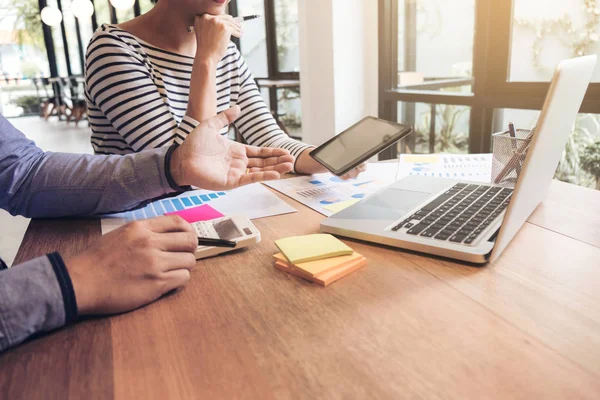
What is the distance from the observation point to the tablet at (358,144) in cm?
88

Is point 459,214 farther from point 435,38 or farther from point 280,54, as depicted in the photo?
point 280,54

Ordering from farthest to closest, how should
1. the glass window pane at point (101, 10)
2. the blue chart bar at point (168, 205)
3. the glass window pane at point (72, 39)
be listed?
1. the glass window pane at point (72, 39)
2. the glass window pane at point (101, 10)
3. the blue chart bar at point (168, 205)

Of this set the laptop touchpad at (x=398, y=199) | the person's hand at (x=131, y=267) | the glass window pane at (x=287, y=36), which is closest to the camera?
the person's hand at (x=131, y=267)

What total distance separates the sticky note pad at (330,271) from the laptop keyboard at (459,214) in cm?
11

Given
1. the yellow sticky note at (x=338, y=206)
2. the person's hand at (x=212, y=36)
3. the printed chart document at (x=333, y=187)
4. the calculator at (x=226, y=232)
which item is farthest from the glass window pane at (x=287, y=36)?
the calculator at (x=226, y=232)

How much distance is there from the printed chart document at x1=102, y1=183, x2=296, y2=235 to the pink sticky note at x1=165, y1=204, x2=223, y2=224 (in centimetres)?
2

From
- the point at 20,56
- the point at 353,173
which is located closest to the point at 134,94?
the point at 353,173

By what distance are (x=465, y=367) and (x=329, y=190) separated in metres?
0.65

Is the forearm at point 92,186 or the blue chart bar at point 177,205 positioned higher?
the forearm at point 92,186

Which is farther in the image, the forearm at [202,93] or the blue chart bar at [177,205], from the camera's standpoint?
the forearm at [202,93]

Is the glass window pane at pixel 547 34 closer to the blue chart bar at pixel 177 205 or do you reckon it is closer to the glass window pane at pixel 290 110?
the blue chart bar at pixel 177 205

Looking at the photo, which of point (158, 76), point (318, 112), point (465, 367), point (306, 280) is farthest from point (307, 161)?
point (318, 112)

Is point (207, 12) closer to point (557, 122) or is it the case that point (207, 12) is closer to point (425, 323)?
point (557, 122)

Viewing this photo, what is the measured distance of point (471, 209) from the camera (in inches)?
30.9
